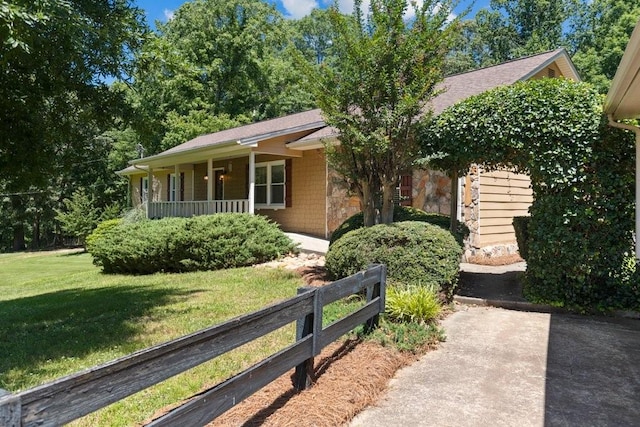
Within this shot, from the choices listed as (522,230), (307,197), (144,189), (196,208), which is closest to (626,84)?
(522,230)

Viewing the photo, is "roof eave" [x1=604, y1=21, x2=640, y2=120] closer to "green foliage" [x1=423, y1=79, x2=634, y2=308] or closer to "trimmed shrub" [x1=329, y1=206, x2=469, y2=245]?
"green foliage" [x1=423, y1=79, x2=634, y2=308]

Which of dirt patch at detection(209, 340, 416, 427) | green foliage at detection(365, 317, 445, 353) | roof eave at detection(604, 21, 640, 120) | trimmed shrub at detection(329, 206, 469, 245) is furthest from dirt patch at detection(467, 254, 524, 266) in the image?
dirt patch at detection(209, 340, 416, 427)

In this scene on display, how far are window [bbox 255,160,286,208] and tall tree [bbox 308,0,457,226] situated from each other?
7.34m

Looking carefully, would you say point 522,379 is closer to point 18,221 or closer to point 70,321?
point 70,321

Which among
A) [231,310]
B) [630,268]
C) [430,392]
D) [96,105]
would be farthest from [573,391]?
[96,105]

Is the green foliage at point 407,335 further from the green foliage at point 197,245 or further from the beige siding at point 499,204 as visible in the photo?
the beige siding at point 499,204

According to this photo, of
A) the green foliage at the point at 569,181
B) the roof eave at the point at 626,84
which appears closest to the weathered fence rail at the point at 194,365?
the roof eave at the point at 626,84

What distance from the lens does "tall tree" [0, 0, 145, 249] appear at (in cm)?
490

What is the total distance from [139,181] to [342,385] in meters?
25.0

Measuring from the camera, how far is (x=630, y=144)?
5.71 m

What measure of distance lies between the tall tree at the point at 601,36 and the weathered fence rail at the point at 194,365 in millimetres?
22285

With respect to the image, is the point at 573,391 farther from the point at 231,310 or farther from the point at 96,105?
the point at 96,105

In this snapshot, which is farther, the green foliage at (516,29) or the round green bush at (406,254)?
the green foliage at (516,29)

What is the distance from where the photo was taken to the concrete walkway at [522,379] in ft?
10.4
